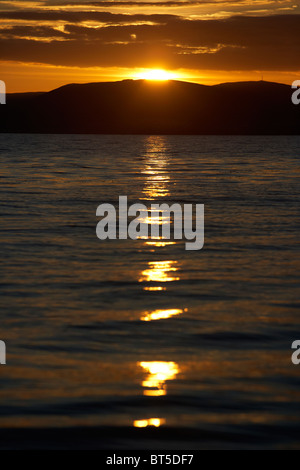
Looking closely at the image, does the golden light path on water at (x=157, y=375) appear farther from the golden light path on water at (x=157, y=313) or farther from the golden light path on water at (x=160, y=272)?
the golden light path on water at (x=160, y=272)

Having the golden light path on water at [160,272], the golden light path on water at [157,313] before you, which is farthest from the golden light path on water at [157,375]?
the golden light path on water at [160,272]

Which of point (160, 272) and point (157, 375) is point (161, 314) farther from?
point (160, 272)

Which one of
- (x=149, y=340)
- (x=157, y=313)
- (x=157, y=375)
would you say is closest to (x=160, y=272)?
(x=157, y=313)

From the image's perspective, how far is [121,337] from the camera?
39.4 ft

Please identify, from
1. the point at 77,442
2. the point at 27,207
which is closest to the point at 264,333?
the point at 77,442

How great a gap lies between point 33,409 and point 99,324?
3626mm

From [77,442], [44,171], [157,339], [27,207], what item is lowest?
[77,442]

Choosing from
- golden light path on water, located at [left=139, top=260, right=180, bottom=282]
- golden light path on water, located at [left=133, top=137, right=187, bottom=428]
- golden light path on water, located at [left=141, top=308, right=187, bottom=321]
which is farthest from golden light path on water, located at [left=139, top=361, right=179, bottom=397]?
golden light path on water, located at [left=139, top=260, right=180, bottom=282]

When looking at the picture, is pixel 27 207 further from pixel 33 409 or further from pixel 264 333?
pixel 33 409

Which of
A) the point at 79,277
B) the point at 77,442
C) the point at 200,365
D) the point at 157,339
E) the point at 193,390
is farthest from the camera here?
the point at 79,277

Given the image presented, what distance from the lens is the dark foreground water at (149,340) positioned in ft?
28.8

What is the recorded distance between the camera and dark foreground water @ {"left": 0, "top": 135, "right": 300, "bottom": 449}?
8.77 meters

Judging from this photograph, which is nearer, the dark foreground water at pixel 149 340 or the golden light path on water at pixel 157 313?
the dark foreground water at pixel 149 340

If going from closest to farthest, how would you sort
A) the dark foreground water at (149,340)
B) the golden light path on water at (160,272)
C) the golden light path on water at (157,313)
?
the dark foreground water at (149,340) < the golden light path on water at (157,313) < the golden light path on water at (160,272)
